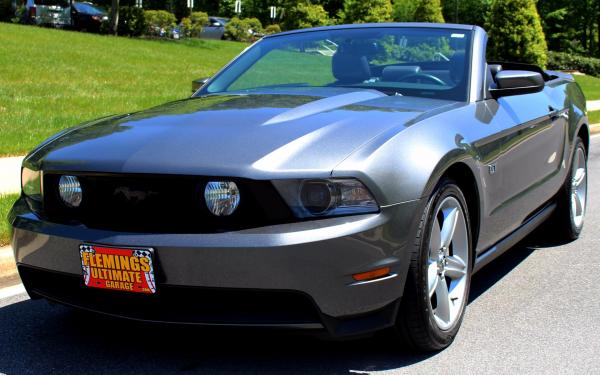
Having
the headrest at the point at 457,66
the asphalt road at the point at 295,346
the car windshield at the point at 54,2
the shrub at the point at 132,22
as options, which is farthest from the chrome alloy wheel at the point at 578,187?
the car windshield at the point at 54,2

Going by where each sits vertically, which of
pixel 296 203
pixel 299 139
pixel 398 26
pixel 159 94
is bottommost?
pixel 159 94

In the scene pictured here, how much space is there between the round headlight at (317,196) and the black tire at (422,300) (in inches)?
17.7

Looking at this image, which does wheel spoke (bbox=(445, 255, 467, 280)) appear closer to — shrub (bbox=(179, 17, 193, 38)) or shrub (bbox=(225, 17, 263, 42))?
shrub (bbox=(179, 17, 193, 38))

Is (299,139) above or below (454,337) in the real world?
above

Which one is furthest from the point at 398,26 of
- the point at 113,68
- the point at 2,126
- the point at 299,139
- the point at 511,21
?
the point at 511,21

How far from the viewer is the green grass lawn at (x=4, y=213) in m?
5.27

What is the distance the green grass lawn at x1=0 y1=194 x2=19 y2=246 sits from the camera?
5.27 metres

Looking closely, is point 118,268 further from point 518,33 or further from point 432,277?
point 518,33

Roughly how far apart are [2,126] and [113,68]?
27.8ft

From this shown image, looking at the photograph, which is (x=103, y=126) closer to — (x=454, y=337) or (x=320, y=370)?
(x=320, y=370)

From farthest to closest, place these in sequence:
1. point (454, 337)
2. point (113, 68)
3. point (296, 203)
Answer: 1. point (113, 68)
2. point (454, 337)
3. point (296, 203)

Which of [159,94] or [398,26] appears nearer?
[398,26]

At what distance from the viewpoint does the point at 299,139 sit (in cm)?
320

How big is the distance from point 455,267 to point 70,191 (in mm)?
1782
